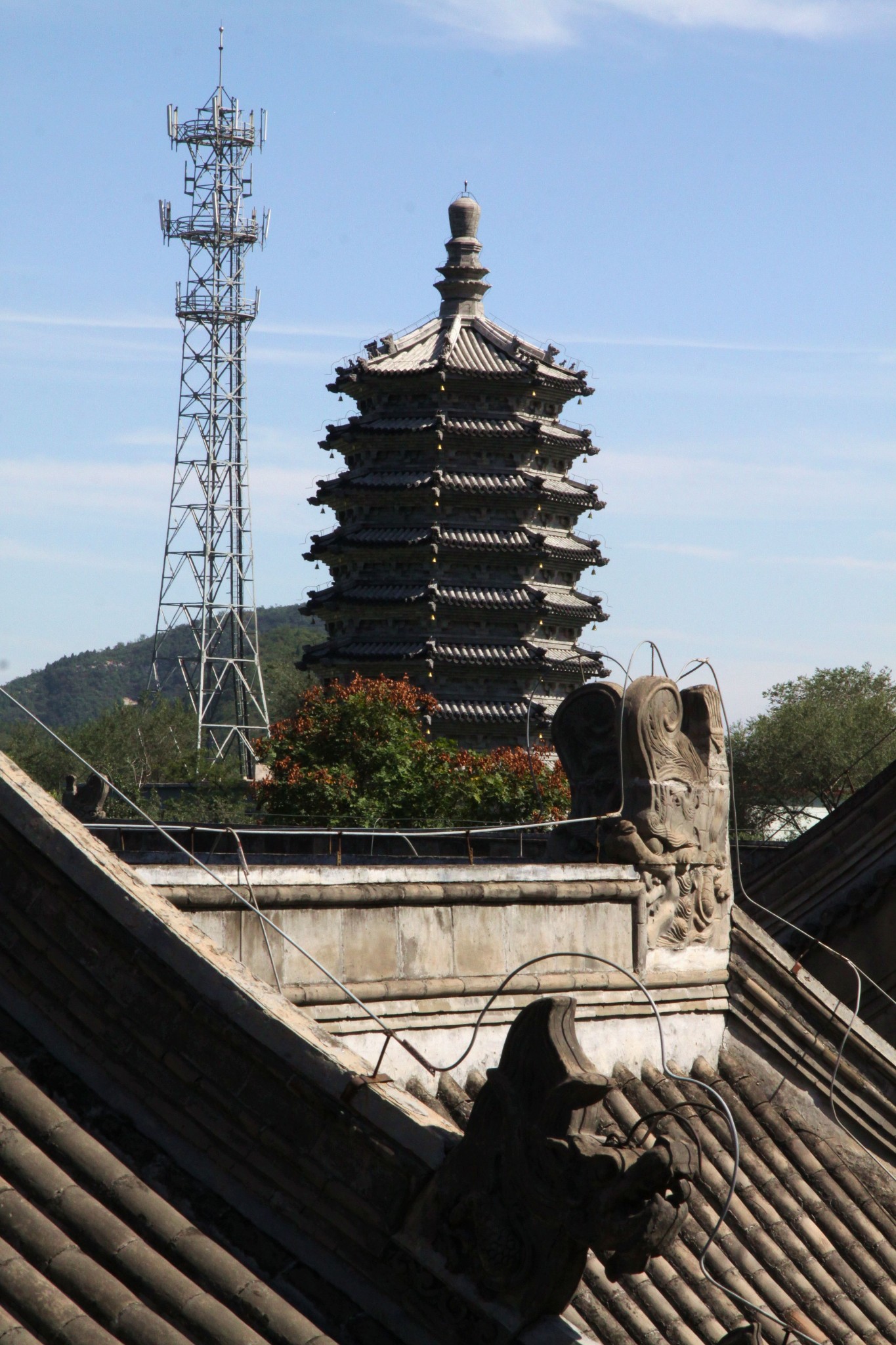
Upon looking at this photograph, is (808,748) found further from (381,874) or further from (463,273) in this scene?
(381,874)

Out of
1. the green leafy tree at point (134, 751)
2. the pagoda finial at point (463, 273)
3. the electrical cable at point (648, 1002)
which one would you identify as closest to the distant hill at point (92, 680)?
the green leafy tree at point (134, 751)

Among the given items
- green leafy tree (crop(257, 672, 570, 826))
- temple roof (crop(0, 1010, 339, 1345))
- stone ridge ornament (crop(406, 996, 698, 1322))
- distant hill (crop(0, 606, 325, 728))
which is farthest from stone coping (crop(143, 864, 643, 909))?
distant hill (crop(0, 606, 325, 728))

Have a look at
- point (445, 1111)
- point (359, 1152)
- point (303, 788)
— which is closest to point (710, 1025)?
point (445, 1111)

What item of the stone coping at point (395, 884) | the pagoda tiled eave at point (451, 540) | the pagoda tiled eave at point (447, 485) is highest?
the pagoda tiled eave at point (447, 485)

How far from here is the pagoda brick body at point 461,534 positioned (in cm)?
5069

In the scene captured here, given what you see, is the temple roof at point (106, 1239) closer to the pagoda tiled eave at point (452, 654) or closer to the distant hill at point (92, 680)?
the pagoda tiled eave at point (452, 654)

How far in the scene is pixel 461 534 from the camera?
5138cm

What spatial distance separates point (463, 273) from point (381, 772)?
20356mm

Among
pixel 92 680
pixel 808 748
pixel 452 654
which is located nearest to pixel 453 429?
pixel 452 654

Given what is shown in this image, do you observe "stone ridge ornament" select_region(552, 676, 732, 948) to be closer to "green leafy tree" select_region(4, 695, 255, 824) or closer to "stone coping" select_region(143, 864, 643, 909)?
"stone coping" select_region(143, 864, 643, 909)

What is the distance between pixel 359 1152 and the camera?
6496 mm

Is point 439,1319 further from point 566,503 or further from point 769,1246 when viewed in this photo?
point 566,503

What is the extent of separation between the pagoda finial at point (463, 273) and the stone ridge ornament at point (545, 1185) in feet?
164

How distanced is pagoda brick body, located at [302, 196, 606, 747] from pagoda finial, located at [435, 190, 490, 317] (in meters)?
0.27
